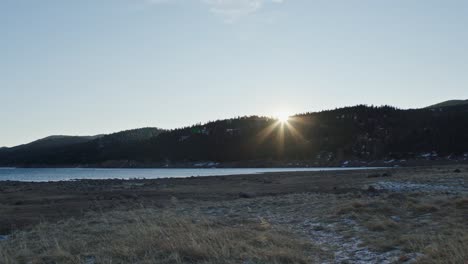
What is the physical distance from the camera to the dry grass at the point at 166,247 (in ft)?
38.7

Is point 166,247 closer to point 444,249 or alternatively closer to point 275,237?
point 275,237

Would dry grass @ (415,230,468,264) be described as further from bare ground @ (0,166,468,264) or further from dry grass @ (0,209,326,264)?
dry grass @ (0,209,326,264)

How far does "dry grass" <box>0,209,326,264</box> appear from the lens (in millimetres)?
11797

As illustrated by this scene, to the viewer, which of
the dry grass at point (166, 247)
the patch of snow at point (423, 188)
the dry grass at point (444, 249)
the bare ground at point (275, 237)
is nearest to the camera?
the dry grass at point (444, 249)

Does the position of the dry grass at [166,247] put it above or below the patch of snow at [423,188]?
above

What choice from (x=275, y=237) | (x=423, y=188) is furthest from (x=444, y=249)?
(x=423, y=188)

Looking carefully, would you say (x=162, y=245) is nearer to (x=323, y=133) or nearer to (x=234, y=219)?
(x=234, y=219)

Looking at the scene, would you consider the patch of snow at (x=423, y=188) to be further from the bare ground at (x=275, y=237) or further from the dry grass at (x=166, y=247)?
the dry grass at (x=166, y=247)

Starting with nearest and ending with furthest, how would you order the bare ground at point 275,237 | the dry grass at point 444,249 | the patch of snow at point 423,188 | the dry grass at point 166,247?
the dry grass at point 444,249 → the bare ground at point 275,237 → the dry grass at point 166,247 → the patch of snow at point 423,188

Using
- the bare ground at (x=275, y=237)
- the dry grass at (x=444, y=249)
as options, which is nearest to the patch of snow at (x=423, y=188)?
the bare ground at (x=275, y=237)

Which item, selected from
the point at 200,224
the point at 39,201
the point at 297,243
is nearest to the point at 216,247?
the point at 297,243

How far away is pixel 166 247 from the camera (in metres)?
12.9

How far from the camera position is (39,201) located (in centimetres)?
3491

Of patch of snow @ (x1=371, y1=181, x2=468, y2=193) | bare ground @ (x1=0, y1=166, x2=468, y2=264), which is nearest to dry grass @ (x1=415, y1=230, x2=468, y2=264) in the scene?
bare ground @ (x1=0, y1=166, x2=468, y2=264)
